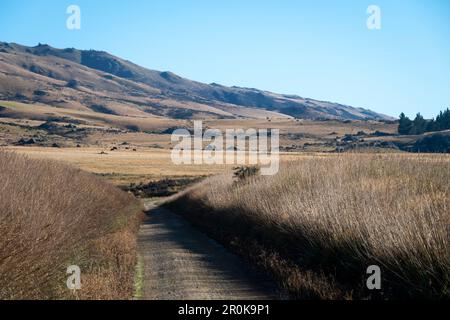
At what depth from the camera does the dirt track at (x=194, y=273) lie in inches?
448

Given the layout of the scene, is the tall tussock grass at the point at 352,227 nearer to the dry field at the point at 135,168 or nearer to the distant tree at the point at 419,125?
the dry field at the point at 135,168

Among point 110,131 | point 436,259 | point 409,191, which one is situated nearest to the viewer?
point 436,259

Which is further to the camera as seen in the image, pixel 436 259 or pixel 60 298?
pixel 60 298

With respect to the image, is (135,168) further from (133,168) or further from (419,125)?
(419,125)

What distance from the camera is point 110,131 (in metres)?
196

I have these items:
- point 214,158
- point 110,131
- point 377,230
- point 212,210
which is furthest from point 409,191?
point 110,131

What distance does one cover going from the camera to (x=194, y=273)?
14.1m

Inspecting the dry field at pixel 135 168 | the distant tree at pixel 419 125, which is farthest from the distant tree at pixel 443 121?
the dry field at pixel 135 168

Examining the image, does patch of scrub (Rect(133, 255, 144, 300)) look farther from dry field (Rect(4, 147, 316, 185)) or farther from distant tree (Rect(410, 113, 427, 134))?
distant tree (Rect(410, 113, 427, 134))

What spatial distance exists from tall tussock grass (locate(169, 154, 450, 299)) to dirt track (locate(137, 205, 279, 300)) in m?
0.55

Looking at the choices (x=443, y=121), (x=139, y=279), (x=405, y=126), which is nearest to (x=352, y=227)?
(x=139, y=279)

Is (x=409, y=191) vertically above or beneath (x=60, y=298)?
above

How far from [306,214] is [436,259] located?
17.2 ft
